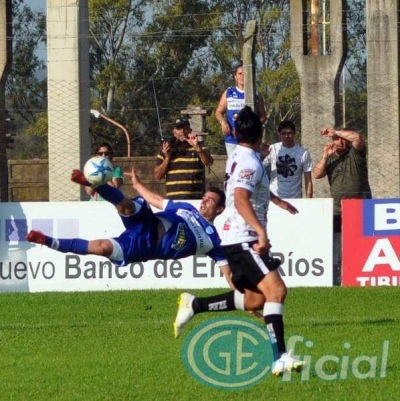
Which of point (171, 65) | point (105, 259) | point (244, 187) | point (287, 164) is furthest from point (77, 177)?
point (171, 65)

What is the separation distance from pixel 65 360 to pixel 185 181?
6398 millimetres

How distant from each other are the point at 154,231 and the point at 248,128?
3.11 meters

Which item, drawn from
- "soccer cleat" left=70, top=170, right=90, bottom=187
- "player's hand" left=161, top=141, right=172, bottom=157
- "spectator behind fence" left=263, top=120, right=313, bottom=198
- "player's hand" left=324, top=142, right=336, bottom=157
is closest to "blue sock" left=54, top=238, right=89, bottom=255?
"soccer cleat" left=70, top=170, right=90, bottom=187

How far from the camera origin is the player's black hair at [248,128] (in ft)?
29.0

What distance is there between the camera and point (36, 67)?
48562 millimetres

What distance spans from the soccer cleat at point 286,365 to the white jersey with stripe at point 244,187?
936 mm

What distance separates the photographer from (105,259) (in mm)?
15734

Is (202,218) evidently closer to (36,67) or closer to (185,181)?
(185,181)

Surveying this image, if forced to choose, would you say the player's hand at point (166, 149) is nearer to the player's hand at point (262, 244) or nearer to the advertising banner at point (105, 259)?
the advertising banner at point (105, 259)

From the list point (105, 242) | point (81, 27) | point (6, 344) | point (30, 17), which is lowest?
point (6, 344)

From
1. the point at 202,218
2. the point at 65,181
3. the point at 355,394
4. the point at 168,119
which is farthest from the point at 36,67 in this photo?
the point at 355,394

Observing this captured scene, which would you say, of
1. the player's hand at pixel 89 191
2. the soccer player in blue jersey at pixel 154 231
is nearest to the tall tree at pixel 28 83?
the player's hand at pixel 89 191

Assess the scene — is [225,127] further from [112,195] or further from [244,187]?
[244,187]

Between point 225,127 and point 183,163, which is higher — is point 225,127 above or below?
above
